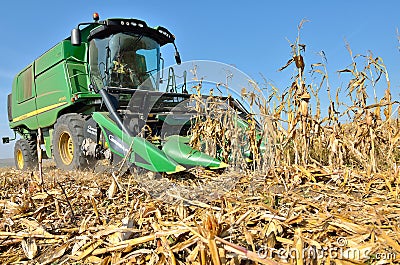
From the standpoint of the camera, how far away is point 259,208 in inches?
59.4

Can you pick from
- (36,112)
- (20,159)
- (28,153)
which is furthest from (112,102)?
(20,159)

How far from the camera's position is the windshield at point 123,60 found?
15.7 ft

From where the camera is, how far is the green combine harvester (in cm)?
335

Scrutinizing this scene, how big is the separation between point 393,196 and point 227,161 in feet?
5.89

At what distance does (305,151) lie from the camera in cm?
249

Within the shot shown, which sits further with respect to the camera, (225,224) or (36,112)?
(36,112)

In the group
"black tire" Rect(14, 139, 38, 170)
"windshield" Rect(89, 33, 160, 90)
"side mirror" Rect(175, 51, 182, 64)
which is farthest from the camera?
"black tire" Rect(14, 139, 38, 170)

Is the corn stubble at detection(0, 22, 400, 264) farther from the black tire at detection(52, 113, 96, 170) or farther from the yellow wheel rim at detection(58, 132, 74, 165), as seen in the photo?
the yellow wheel rim at detection(58, 132, 74, 165)

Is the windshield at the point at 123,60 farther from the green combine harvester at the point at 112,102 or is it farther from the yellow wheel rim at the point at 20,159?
the yellow wheel rim at the point at 20,159

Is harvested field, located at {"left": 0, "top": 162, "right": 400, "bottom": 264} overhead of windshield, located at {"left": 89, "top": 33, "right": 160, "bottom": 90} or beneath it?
beneath

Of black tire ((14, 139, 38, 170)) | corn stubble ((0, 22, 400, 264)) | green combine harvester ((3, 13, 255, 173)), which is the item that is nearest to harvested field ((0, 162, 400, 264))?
corn stubble ((0, 22, 400, 264))

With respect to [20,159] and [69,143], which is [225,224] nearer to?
[69,143]

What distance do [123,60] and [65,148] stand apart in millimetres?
1522

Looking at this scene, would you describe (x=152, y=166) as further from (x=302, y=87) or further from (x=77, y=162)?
(x=77, y=162)
